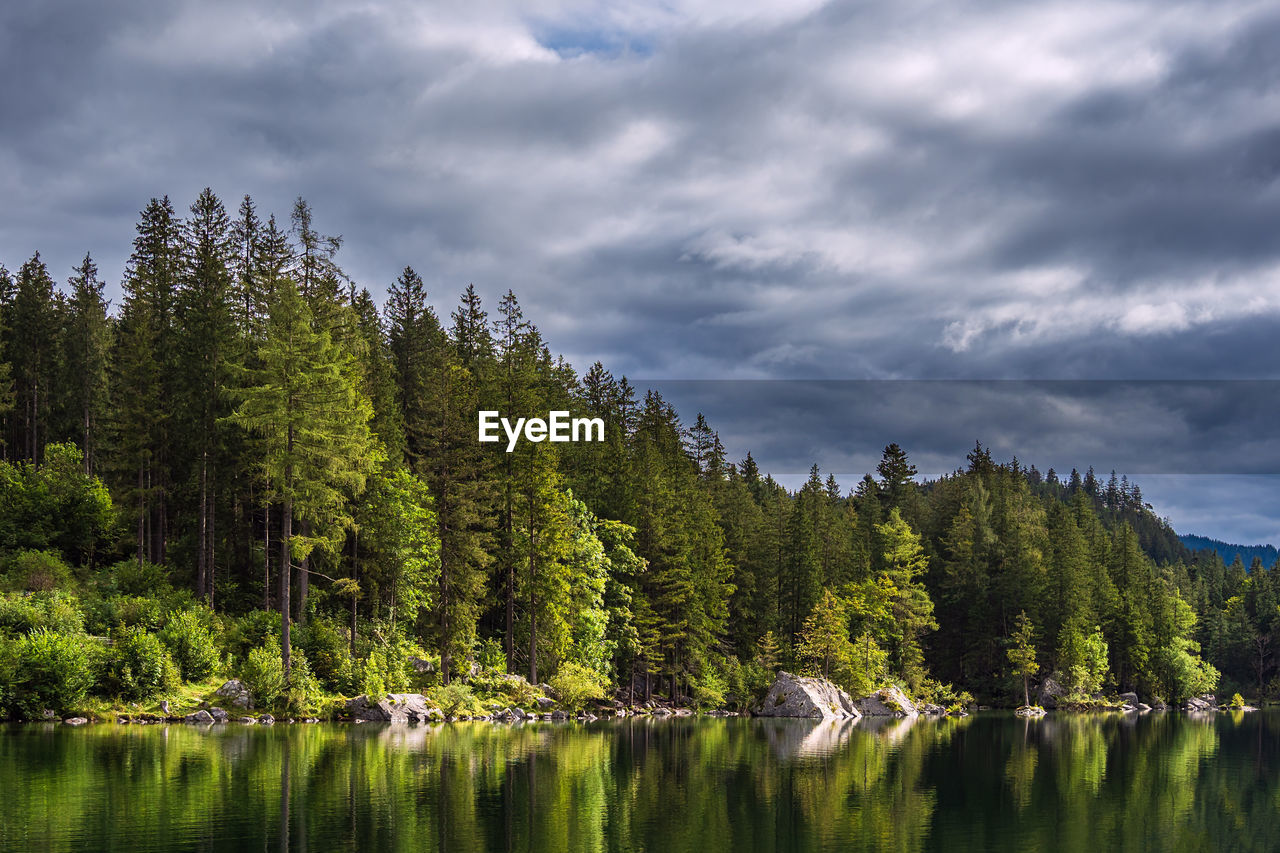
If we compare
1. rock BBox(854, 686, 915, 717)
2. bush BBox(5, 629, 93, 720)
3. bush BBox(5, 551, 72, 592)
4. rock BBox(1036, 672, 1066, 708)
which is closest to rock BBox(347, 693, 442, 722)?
bush BBox(5, 629, 93, 720)

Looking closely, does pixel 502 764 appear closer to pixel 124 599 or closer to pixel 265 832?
pixel 265 832

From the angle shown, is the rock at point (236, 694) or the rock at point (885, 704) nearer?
the rock at point (236, 694)

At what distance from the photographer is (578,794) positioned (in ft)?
96.4

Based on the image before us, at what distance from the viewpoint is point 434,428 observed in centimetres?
6356

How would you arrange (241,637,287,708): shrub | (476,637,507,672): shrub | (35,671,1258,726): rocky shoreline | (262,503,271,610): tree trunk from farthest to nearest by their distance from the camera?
(476,637,507,672): shrub
(262,503,271,610): tree trunk
(241,637,287,708): shrub
(35,671,1258,726): rocky shoreline

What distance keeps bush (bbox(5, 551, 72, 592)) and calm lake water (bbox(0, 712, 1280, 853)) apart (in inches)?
623

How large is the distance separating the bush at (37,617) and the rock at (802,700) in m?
54.5

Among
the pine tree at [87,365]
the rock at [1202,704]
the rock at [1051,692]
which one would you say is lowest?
the rock at [1202,704]

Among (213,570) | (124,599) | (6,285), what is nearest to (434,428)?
(213,570)

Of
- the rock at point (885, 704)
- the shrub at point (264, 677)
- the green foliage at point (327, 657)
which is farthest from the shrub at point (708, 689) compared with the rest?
the shrub at point (264, 677)

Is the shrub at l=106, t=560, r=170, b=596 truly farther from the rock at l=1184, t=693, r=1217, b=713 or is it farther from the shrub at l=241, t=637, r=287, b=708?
the rock at l=1184, t=693, r=1217, b=713

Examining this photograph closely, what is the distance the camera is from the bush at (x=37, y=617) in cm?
4581

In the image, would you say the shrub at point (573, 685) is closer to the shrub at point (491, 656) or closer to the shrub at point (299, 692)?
the shrub at point (491, 656)

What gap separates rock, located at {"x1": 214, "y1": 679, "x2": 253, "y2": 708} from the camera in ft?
161
